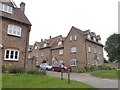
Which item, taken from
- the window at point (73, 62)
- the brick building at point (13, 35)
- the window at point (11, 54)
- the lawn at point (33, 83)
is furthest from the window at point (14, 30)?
the window at point (73, 62)

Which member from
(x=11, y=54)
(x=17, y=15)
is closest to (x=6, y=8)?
(x=17, y=15)

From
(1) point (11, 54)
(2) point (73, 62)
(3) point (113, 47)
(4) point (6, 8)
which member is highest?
(4) point (6, 8)

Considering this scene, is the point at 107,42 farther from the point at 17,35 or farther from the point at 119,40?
the point at 17,35

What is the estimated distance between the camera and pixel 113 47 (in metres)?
69.1

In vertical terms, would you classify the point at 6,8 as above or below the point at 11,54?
above

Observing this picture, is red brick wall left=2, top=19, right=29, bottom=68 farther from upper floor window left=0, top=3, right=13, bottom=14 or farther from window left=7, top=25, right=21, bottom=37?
upper floor window left=0, top=3, right=13, bottom=14

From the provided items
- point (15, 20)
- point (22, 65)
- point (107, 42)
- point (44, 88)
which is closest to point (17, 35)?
point (15, 20)

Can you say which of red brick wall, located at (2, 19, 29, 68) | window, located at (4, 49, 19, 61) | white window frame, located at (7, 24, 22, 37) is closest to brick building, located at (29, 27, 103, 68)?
red brick wall, located at (2, 19, 29, 68)

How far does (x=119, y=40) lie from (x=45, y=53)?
3598 cm

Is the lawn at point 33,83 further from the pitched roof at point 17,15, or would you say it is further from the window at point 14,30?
the pitched roof at point 17,15

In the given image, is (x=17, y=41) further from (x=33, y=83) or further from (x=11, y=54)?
(x=33, y=83)

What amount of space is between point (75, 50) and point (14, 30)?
2054cm

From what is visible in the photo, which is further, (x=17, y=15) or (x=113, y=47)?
(x=113, y=47)

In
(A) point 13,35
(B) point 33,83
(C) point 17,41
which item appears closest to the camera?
(B) point 33,83
